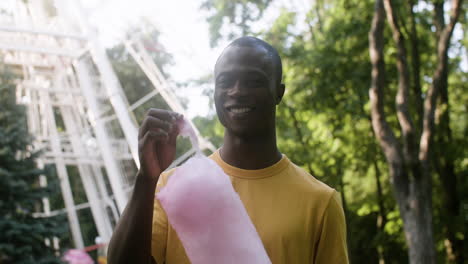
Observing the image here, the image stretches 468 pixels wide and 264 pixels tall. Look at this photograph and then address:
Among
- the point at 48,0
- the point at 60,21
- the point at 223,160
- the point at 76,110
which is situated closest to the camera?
the point at 223,160

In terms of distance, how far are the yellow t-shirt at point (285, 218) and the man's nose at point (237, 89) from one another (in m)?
0.22

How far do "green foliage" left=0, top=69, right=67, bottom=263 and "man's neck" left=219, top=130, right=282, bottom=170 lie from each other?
31.8 ft

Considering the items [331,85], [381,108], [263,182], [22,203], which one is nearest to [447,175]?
[331,85]

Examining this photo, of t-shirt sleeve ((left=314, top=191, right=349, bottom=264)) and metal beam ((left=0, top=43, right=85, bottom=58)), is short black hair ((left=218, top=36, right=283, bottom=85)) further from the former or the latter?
metal beam ((left=0, top=43, right=85, bottom=58))

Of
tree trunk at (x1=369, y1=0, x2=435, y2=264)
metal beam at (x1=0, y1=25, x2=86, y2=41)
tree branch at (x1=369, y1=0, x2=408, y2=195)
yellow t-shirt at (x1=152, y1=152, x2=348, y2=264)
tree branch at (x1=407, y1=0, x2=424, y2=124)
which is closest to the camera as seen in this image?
yellow t-shirt at (x1=152, y1=152, x2=348, y2=264)

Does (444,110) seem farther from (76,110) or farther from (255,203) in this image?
(255,203)

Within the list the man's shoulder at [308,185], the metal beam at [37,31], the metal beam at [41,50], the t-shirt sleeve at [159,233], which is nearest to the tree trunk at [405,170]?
the man's shoulder at [308,185]

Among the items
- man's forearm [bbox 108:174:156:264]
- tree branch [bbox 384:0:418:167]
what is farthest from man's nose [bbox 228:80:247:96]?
tree branch [bbox 384:0:418:167]

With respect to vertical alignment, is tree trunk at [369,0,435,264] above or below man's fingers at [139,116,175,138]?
below

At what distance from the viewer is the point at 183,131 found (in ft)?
4.35

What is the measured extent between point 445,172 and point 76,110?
9878 mm

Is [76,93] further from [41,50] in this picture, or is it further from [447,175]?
[447,175]

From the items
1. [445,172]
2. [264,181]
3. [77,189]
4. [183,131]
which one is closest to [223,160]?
[264,181]

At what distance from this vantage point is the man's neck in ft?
4.90
